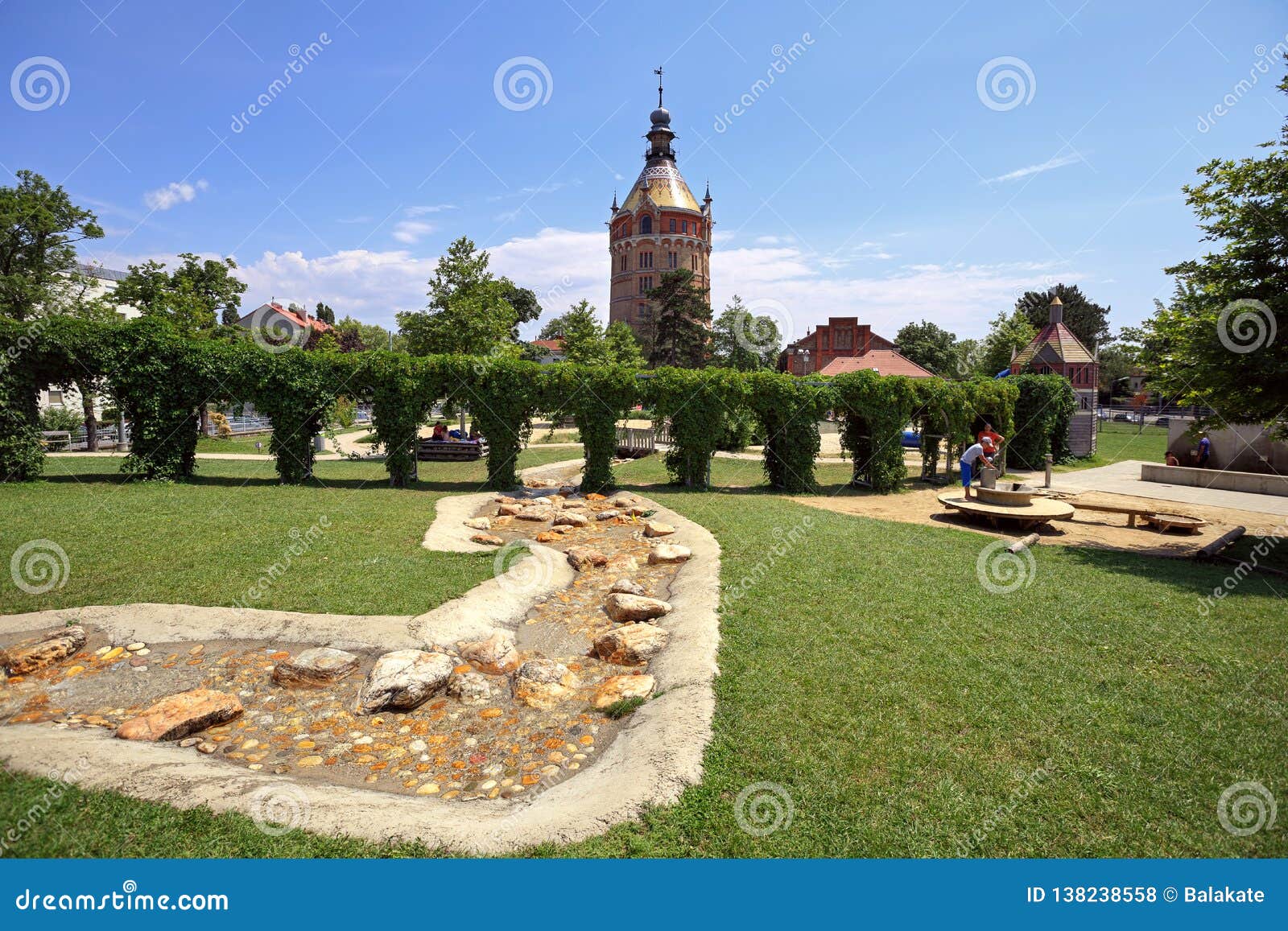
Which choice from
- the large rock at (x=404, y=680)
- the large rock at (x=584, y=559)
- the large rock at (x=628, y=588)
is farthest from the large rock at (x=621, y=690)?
the large rock at (x=584, y=559)

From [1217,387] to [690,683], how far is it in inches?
486

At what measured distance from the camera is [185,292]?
1225 inches

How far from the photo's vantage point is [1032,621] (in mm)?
8164

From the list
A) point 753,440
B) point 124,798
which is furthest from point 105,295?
point 124,798

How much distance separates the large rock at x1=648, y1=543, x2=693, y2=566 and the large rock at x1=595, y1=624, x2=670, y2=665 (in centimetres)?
353

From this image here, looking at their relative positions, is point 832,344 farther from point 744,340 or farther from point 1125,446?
point 1125,446

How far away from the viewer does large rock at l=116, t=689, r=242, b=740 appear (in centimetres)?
560

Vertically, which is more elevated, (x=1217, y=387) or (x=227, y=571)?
(x=1217, y=387)

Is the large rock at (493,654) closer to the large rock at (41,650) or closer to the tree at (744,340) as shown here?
the large rock at (41,650)

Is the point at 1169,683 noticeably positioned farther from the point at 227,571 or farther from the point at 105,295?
the point at 105,295

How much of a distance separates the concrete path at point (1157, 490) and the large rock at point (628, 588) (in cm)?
1871

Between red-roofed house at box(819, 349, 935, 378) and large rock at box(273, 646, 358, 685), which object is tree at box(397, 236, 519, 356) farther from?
red-roofed house at box(819, 349, 935, 378)

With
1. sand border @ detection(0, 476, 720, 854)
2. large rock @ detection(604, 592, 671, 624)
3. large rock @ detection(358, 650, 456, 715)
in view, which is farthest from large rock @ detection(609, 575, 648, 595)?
sand border @ detection(0, 476, 720, 854)

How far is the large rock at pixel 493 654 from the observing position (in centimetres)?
742
